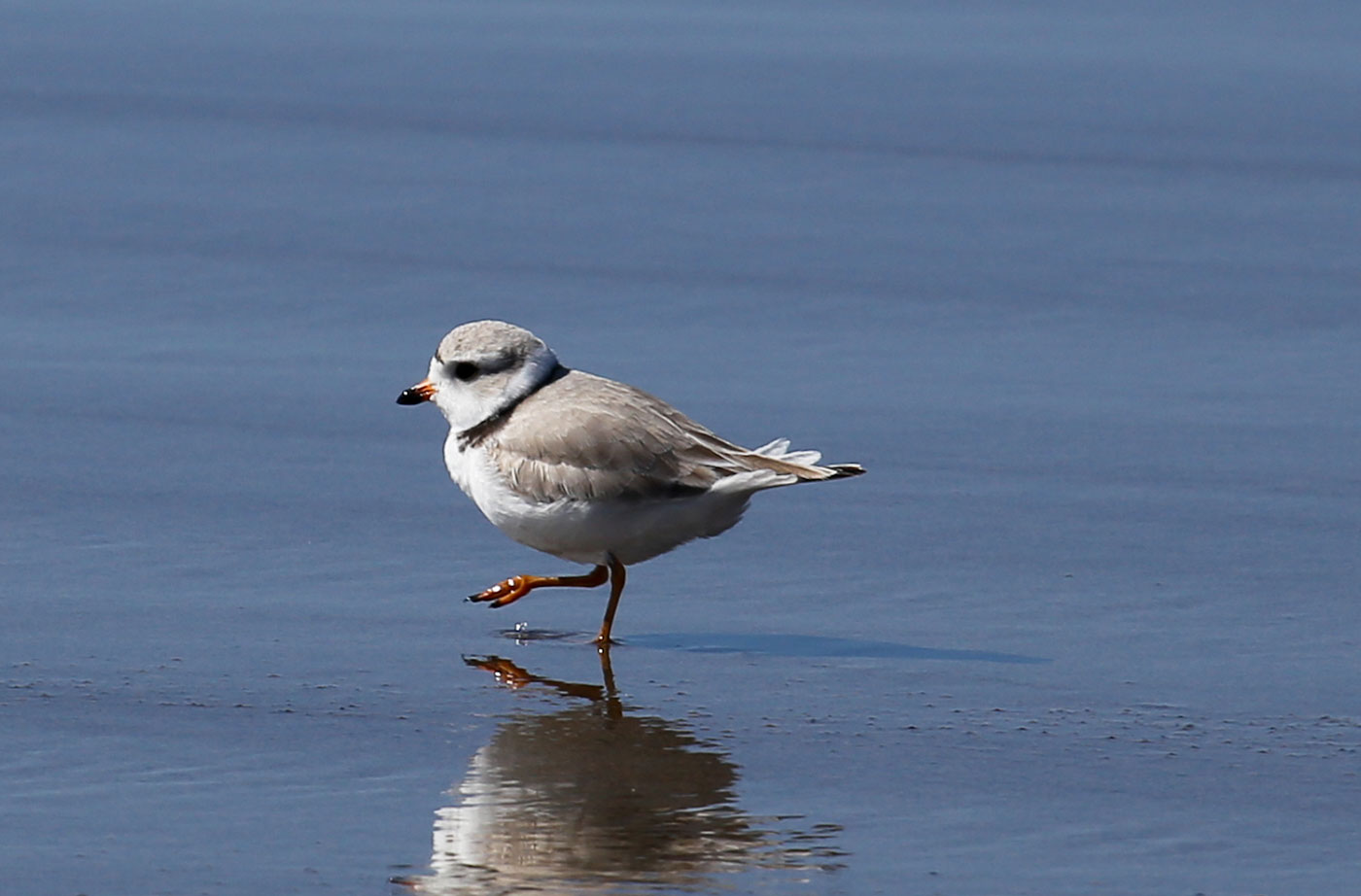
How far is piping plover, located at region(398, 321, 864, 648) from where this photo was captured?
6539 mm

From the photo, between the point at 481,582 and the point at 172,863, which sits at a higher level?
the point at 481,582

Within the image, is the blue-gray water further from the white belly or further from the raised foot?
the white belly

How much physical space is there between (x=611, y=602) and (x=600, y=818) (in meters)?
1.50

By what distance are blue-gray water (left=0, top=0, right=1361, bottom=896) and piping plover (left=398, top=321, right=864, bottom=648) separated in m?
0.22

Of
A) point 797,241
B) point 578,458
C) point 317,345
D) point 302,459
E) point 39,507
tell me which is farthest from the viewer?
point 797,241

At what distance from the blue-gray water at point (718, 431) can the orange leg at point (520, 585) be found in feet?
0.26

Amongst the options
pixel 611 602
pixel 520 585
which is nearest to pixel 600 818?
pixel 611 602

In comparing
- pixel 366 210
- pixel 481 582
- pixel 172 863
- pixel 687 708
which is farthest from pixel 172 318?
pixel 172 863

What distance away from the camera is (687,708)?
231 inches

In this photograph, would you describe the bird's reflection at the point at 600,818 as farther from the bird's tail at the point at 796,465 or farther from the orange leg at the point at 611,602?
the bird's tail at the point at 796,465

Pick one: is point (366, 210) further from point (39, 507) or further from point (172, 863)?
point (172, 863)

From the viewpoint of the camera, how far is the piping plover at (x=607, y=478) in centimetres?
654

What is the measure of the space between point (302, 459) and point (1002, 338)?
2.69 metres

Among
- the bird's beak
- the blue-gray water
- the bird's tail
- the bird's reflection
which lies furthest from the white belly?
the bird's reflection
